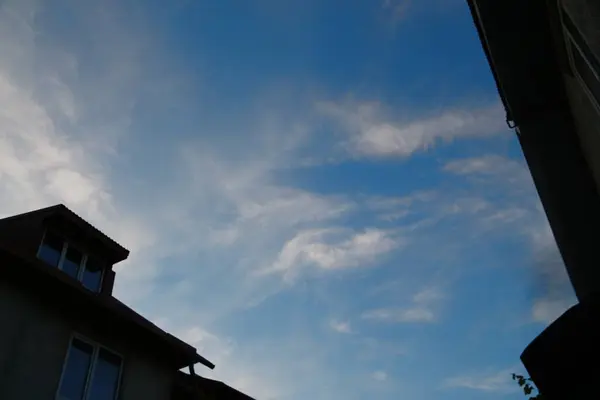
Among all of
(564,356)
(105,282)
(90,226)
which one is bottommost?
(564,356)

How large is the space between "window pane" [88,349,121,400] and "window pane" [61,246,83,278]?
82.8 inches

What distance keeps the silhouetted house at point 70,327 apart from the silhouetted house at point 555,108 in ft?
29.1

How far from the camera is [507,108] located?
6734 millimetres

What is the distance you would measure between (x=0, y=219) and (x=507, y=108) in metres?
10.8

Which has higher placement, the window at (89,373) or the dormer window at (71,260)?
the dormer window at (71,260)

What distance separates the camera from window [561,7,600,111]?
13.2 ft

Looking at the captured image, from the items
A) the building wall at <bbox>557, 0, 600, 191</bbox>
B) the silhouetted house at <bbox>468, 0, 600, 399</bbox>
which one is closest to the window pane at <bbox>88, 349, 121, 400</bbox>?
the silhouetted house at <bbox>468, 0, 600, 399</bbox>

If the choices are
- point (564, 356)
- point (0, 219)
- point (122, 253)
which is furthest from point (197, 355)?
point (564, 356)

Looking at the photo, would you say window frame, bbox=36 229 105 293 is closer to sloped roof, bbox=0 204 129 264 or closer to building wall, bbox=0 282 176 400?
sloped roof, bbox=0 204 129 264

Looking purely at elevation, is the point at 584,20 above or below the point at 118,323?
below

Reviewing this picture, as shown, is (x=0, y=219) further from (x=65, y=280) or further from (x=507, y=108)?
(x=507, y=108)

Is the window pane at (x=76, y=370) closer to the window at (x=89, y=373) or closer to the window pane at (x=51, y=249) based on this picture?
the window at (x=89, y=373)

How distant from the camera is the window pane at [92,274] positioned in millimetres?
12413

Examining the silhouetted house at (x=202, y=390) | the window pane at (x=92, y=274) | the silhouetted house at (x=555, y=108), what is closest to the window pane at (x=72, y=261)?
the window pane at (x=92, y=274)
